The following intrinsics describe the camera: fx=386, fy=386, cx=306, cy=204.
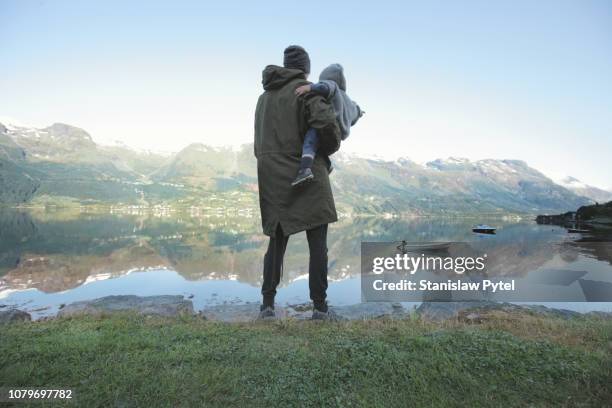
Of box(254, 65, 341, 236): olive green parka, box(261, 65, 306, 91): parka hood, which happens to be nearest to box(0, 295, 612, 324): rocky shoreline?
box(254, 65, 341, 236): olive green parka

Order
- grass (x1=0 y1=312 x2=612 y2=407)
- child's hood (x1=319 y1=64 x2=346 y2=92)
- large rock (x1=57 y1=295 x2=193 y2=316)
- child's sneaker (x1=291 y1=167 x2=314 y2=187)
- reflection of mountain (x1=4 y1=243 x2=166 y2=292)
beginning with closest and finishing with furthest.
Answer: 1. grass (x1=0 y1=312 x2=612 y2=407)
2. child's sneaker (x1=291 y1=167 x2=314 y2=187)
3. child's hood (x1=319 y1=64 x2=346 y2=92)
4. large rock (x1=57 y1=295 x2=193 y2=316)
5. reflection of mountain (x1=4 y1=243 x2=166 y2=292)

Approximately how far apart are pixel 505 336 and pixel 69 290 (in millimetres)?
19483

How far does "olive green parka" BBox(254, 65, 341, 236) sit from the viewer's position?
5613 mm

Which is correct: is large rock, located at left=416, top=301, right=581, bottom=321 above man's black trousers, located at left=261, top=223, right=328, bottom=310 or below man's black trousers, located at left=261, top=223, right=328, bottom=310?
below

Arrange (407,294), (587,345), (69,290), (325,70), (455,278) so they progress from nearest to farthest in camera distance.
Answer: (587,345) → (325,70) → (455,278) → (407,294) → (69,290)

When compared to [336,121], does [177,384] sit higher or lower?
lower

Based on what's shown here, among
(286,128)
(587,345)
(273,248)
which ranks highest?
(286,128)

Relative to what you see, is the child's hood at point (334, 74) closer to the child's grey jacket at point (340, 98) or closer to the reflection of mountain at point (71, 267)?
the child's grey jacket at point (340, 98)

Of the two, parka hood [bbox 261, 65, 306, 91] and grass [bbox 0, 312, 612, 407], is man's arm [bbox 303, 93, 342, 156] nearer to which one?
parka hood [bbox 261, 65, 306, 91]

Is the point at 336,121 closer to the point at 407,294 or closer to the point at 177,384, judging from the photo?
the point at 177,384

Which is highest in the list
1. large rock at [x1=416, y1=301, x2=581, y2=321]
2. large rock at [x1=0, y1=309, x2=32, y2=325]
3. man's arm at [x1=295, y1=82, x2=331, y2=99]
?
man's arm at [x1=295, y1=82, x2=331, y2=99]

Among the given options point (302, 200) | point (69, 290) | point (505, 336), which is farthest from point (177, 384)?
point (69, 290)

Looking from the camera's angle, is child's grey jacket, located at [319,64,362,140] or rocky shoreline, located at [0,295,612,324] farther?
rocky shoreline, located at [0,295,612,324]

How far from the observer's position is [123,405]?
2791mm
